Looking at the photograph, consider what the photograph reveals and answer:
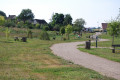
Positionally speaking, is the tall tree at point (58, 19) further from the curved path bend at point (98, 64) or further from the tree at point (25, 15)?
the curved path bend at point (98, 64)

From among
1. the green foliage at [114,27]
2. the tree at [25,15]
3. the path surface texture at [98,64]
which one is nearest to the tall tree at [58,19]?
the tree at [25,15]

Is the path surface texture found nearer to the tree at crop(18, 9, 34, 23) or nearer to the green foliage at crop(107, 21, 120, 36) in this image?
the green foliage at crop(107, 21, 120, 36)

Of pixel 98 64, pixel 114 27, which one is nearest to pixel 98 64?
pixel 98 64

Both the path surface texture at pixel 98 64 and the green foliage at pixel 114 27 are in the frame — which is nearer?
the path surface texture at pixel 98 64

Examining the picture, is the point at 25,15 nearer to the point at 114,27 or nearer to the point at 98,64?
the point at 114,27

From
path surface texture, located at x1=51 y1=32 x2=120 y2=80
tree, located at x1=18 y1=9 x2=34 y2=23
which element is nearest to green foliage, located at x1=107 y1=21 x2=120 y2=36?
path surface texture, located at x1=51 y1=32 x2=120 y2=80

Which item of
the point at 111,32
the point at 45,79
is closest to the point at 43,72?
the point at 45,79

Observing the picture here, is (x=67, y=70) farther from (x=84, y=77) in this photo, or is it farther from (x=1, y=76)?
(x=1, y=76)

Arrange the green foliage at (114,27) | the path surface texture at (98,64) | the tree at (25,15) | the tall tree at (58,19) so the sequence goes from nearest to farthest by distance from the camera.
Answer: the path surface texture at (98,64)
the green foliage at (114,27)
the tree at (25,15)
the tall tree at (58,19)

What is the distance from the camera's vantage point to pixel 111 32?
2503 centimetres

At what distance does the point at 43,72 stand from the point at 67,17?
9001cm

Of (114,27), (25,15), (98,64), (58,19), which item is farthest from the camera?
(25,15)

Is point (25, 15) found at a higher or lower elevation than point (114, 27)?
higher

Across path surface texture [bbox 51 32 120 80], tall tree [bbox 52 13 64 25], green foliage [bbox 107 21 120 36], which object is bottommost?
path surface texture [bbox 51 32 120 80]
